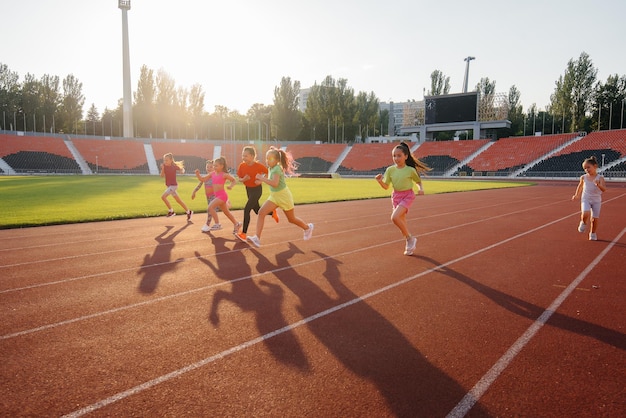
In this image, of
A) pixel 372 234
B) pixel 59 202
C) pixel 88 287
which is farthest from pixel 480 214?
pixel 59 202

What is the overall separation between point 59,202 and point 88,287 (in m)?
13.9

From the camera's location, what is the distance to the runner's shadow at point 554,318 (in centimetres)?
411

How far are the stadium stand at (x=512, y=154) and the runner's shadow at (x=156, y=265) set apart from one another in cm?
5249

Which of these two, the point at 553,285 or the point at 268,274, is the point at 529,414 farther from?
the point at 268,274

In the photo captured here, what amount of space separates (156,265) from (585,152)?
56.9 meters

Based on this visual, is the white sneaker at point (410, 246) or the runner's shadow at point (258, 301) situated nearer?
the runner's shadow at point (258, 301)

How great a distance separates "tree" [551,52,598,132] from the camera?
6538cm

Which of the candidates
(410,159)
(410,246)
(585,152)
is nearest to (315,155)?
(585,152)

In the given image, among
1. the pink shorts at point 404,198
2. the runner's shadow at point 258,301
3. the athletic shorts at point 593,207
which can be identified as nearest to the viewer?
the runner's shadow at point 258,301

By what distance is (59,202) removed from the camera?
1734cm

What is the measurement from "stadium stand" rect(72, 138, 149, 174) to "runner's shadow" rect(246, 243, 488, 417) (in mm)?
61720

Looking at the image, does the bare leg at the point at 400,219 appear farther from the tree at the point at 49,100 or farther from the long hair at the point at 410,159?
the tree at the point at 49,100

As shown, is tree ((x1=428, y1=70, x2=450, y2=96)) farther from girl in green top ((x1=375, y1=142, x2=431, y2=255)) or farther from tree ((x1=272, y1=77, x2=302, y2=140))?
girl in green top ((x1=375, y1=142, x2=431, y2=255))

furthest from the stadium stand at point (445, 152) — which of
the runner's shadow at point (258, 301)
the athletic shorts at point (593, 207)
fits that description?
the runner's shadow at point (258, 301)
